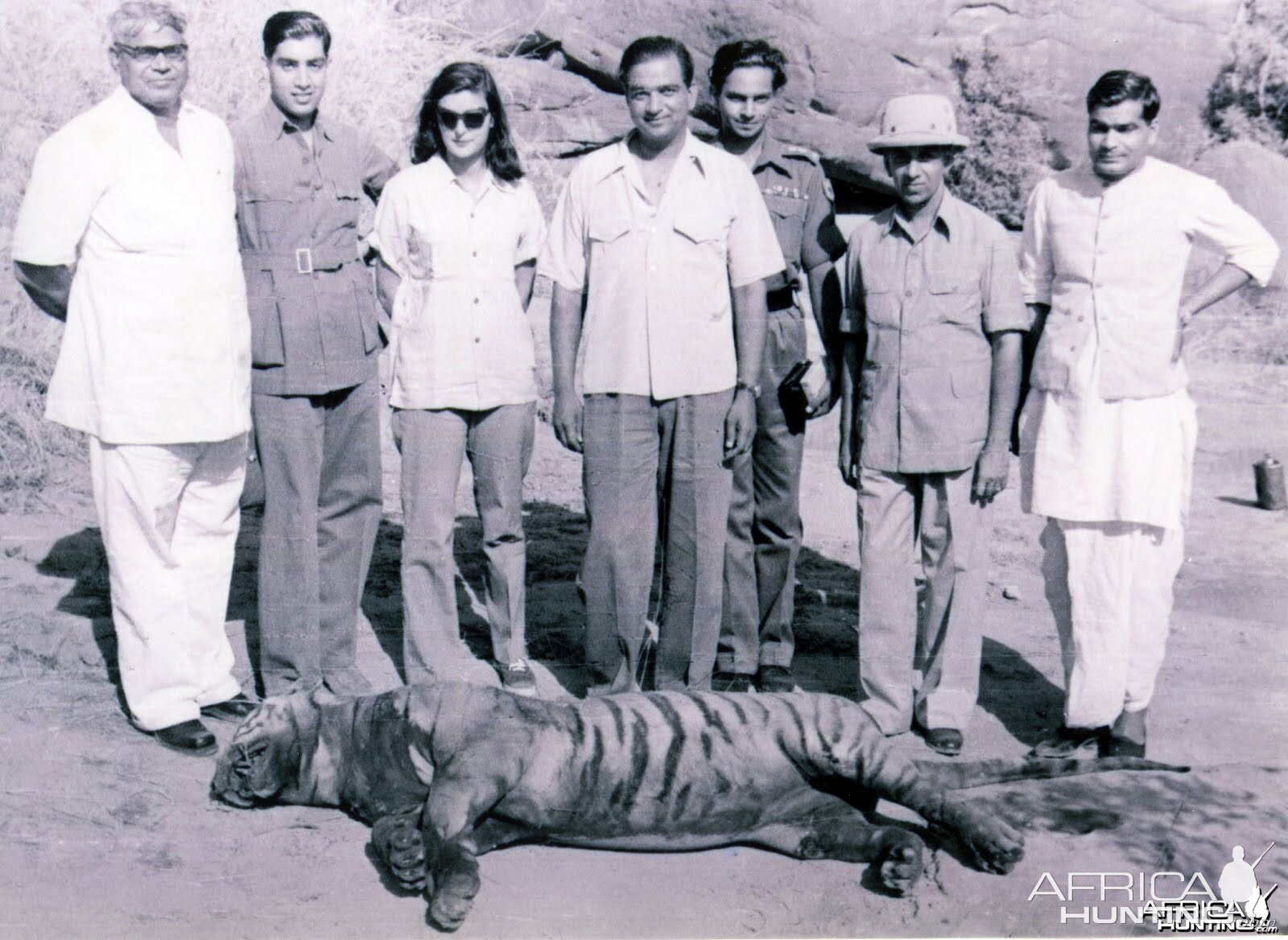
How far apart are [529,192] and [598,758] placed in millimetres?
1998

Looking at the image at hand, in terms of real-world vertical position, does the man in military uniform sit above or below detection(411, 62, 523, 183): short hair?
below

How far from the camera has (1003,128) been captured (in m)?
11.2

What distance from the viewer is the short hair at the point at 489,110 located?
4.66 meters

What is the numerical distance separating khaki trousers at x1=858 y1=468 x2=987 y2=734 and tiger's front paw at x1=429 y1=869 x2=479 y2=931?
1.64 m

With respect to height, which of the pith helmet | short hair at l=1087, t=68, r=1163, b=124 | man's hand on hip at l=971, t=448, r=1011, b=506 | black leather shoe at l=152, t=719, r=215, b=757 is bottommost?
black leather shoe at l=152, t=719, r=215, b=757

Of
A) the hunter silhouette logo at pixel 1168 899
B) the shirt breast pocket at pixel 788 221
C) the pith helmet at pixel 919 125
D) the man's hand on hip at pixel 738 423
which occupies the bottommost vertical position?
the hunter silhouette logo at pixel 1168 899

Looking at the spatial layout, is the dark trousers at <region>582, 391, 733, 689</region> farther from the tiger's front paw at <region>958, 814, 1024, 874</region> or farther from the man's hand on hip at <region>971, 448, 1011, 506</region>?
the tiger's front paw at <region>958, 814, 1024, 874</region>

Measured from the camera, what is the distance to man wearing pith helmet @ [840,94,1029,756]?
448 centimetres

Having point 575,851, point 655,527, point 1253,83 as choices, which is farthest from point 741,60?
point 1253,83

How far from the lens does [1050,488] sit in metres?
4.46

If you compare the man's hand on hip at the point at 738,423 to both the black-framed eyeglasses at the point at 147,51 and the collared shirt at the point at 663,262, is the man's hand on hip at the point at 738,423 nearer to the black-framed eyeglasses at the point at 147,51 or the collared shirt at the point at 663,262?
the collared shirt at the point at 663,262

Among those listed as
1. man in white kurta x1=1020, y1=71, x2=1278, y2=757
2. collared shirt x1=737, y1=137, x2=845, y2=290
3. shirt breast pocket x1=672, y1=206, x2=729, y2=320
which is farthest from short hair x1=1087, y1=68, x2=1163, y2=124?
shirt breast pocket x1=672, y1=206, x2=729, y2=320

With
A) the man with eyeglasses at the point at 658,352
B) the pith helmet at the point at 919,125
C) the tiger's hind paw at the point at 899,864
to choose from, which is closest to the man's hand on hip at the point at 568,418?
the man with eyeglasses at the point at 658,352

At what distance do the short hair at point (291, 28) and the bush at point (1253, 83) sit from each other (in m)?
8.85
